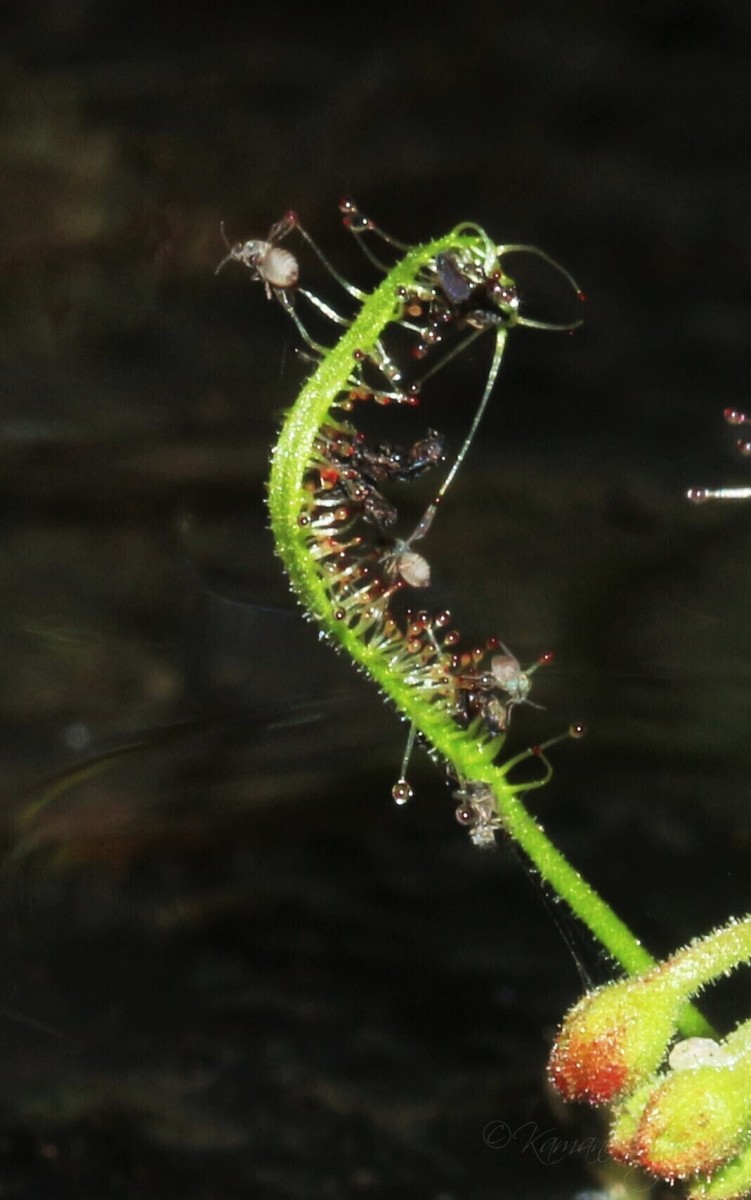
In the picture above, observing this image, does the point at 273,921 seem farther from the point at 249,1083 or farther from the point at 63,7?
the point at 63,7

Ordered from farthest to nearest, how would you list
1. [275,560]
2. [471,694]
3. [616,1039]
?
[275,560], [471,694], [616,1039]

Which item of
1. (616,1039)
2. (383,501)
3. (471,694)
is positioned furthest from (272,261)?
(616,1039)

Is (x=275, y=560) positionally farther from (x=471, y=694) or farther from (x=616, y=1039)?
(x=616, y=1039)

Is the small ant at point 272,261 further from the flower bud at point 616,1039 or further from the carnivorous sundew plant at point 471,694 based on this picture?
the flower bud at point 616,1039

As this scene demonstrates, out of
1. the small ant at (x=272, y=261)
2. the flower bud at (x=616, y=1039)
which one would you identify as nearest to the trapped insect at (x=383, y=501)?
the small ant at (x=272, y=261)

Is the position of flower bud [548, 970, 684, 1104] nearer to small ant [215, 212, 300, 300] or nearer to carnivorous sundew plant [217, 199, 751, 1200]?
carnivorous sundew plant [217, 199, 751, 1200]

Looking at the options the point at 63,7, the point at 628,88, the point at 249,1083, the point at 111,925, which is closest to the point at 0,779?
the point at 111,925

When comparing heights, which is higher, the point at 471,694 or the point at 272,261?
the point at 272,261

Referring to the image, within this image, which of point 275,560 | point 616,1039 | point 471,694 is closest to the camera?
point 616,1039
